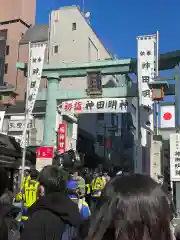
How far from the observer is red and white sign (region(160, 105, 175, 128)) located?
15.2m

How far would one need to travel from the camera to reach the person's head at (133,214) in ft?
4.37

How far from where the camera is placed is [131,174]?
152cm

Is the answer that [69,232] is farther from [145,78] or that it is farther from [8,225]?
[145,78]

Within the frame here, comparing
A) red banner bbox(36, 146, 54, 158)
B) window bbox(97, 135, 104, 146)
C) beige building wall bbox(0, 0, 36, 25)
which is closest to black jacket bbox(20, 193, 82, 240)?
red banner bbox(36, 146, 54, 158)

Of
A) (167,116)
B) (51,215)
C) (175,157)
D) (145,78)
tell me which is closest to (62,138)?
(145,78)

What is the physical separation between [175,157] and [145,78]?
3.98 m

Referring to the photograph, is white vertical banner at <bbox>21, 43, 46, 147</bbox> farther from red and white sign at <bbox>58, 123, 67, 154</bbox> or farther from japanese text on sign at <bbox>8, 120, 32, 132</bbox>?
japanese text on sign at <bbox>8, 120, 32, 132</bbox>

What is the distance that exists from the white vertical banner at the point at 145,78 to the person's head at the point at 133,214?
12.0 metres

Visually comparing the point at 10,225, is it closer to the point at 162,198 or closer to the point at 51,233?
the point at 51,233

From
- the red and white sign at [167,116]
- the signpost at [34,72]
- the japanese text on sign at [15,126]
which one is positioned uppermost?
the signpost at [34,72]

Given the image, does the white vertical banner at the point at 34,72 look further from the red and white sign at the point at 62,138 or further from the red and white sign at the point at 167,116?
the red and white sign at the point at 167,116

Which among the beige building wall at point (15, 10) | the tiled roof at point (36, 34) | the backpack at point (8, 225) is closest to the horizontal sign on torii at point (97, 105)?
the backpack at point (8, 225)

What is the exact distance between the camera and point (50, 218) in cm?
244

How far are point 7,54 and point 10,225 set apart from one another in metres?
30.7
